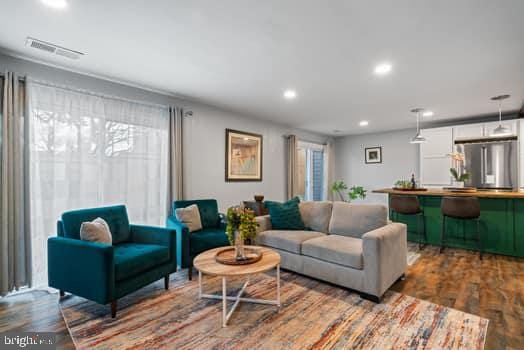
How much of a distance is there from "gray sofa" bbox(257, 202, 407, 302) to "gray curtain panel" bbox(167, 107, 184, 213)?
1.33 meters

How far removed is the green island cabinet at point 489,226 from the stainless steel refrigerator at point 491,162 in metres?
1.33

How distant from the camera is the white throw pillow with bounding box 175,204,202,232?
3.37 meters

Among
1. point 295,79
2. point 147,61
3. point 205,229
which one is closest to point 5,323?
point 205,229

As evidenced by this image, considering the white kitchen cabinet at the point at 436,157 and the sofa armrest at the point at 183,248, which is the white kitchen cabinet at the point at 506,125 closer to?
the white kitchen cabinet at the point at 436,157

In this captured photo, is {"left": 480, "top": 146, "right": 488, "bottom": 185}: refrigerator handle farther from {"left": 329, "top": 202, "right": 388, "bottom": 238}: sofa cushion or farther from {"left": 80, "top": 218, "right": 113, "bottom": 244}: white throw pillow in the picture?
{"left": 80, "top": 218, "right": 113, "bottom": 244}: white throw pillow

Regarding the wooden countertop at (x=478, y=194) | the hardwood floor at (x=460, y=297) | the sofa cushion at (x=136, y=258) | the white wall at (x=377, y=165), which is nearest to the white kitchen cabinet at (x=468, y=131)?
the white wall at (x=377, y=165)

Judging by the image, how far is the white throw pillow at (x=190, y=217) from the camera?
3.37 metres

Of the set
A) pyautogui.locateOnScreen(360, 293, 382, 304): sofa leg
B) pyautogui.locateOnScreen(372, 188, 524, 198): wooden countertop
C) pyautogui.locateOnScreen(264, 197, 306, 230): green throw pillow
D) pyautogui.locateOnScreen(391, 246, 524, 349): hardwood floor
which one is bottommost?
pyautogui.locateOnScreen(391, 246, 524, 349): hardwood floor

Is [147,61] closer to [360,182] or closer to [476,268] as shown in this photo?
[476,268]

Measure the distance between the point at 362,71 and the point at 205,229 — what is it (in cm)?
285

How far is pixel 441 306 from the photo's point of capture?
7.82 feet

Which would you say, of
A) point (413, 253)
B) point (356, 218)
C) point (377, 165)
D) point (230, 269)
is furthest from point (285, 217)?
point (377, 165)

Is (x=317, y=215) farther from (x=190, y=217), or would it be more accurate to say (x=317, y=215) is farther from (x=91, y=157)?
(x=91, y=157)

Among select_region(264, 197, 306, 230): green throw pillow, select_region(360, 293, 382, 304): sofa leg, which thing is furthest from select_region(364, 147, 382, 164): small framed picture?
select_region(360, 293, 382, 304): sofa leg
